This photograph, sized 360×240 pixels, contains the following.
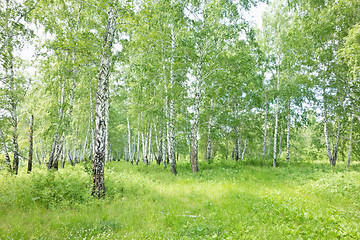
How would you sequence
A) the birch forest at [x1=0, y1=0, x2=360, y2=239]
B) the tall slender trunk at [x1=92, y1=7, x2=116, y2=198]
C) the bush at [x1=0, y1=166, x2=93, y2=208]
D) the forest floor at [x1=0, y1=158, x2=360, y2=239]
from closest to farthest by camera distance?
1. the forest floor at [x1=0, y1=158, x2=360, y2=239]
2. the birch forest at [x1=0, y1=0, x2=360, y2=239]
3. the bush at [x1=0, y1=166, x2=93, y2=208]
4. the tall slender trunk at [x1=92, y1=7, x2=116, y2=198]

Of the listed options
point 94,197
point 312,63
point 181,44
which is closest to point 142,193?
point 94,197

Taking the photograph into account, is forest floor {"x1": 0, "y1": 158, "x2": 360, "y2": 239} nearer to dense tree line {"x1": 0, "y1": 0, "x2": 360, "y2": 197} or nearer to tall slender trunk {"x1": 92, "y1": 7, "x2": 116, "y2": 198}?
tall slender trunk {"x1": 92, "y1": 7, "x2": 116, "y2": 198}

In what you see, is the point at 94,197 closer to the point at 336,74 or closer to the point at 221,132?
the point at 221,132

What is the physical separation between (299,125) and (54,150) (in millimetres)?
23350

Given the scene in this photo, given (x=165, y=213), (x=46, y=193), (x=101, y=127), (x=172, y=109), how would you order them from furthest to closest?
(x=172, y=109) < (x=101, y=127) < (x=46, y=193) < (x=165, y=213)

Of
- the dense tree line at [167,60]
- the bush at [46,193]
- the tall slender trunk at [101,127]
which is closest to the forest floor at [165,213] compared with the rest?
the bush at [46,193]

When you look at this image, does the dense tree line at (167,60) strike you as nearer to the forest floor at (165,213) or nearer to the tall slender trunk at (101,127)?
the tall slender trunk at (101,127)

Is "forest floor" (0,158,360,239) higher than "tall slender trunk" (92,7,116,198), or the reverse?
"tall slender trunk" (92,7,116,198)

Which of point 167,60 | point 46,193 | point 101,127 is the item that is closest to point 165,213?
point 101,127

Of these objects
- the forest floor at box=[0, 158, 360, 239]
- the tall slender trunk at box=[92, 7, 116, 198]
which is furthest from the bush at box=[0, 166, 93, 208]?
the tall slender trunk at box=[92, 7, 116, 198]

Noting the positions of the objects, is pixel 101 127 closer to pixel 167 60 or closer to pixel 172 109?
pixel 172 109

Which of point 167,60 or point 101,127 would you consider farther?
point 167,60

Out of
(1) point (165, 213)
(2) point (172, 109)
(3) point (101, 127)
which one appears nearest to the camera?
→ (1) point (165, 213)

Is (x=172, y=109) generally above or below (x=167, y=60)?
below
